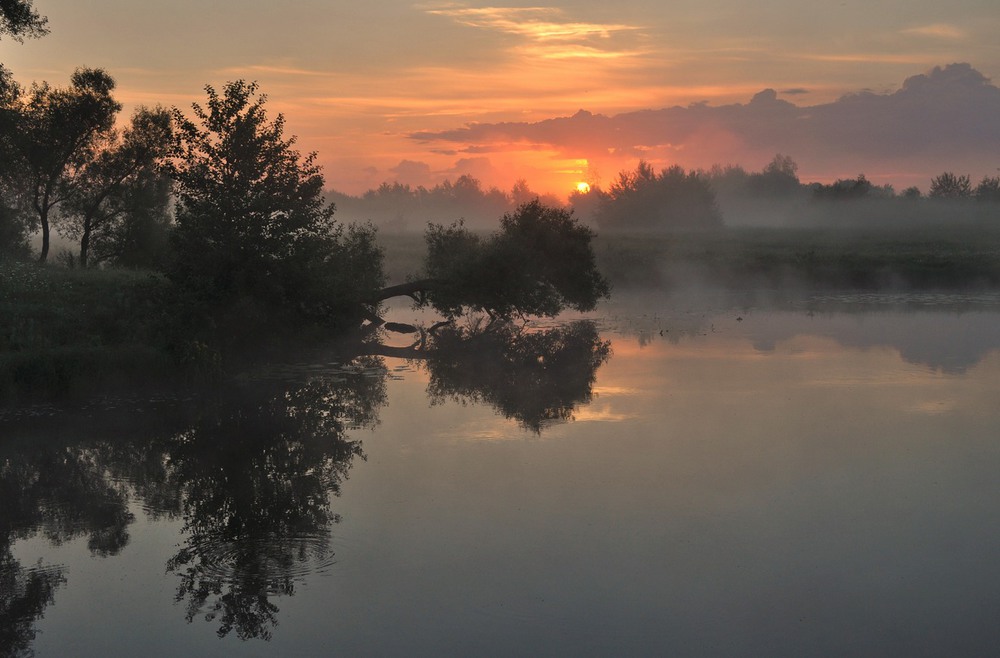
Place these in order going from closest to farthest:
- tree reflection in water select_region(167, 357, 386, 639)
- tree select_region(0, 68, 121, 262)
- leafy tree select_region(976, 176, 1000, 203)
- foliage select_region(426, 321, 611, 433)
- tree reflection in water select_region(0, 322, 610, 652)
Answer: tree reflection in water select_region(167, 357, 386, 639) < tree reflection in water select_region(0, 322, 610, 652) < foliage select_region(426, 321, 611, 433) < tree select_region(0, 68, 121, 262) < leafy tree select_region(976, 176, 1000, 203)

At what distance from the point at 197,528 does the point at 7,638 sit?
4.34m

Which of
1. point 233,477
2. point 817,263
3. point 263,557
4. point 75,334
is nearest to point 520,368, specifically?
point 75,334

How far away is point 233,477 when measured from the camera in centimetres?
1944

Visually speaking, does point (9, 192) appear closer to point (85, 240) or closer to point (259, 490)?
point (85, 240)

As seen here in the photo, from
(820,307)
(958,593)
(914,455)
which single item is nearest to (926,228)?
(820,307)

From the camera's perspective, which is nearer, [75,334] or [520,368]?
[75,334]

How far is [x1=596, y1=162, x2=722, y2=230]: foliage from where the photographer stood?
139250 millimetres

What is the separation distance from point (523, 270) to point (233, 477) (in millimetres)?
25294

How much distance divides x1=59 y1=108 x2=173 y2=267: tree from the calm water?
26589mm

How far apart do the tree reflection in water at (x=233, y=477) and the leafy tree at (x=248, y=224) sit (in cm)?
386

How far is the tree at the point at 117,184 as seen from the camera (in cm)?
5131

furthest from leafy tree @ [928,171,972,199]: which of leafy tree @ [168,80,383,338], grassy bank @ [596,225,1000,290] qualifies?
leafy tree @ [168,80,383,338]

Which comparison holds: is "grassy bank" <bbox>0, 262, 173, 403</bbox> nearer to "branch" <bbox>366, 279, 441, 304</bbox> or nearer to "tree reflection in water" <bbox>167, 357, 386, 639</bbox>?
"tree reflection in water" <bbox>167, 357, 386, 639</bbox>

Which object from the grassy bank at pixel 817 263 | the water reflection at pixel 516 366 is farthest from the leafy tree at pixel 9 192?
the grassy bank at pixel 817 263
